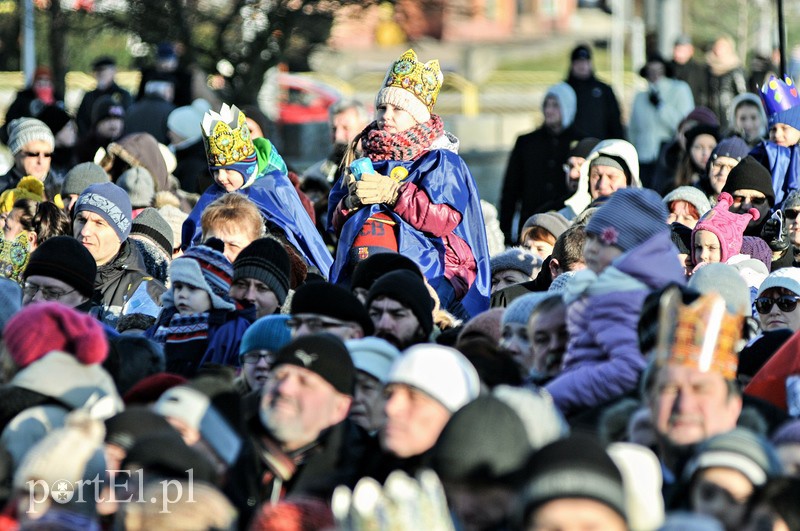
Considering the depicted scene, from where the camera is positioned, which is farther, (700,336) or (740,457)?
(700,336)

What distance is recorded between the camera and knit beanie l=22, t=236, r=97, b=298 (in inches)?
315

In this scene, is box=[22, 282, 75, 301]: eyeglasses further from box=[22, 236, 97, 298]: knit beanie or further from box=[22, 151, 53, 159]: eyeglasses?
box=[22, 151, 53, 159]: eyeglasses

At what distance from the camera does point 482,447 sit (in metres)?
5.18

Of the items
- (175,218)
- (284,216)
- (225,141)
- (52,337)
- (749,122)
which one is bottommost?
(175,218)

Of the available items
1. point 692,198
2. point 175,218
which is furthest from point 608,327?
point 175,218

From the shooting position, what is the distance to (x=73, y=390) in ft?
19.7

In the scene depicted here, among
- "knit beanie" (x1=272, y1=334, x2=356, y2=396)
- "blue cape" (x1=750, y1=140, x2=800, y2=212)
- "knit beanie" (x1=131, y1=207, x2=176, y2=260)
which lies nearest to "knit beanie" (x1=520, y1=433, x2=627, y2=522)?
"knit beanie" (x1=272, y1=334, x2=356, y2=396)

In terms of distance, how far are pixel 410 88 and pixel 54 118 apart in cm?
662

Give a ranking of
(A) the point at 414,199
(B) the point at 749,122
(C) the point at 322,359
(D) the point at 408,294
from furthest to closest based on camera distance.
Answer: (B) the point at 749,122, (A) the point at 414,199, (D) the point at 408,294, (C) the point at 322,359

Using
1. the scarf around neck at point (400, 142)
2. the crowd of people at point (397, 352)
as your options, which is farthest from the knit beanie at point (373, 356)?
the scarf around neck at point (400, 142)

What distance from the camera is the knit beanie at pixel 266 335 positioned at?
7.01 metres

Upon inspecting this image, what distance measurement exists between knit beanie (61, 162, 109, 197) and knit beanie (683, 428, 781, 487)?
20.6 ft

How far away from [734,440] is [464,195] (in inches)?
146

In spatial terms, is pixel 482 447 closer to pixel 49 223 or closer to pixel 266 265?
pixel 266 265
